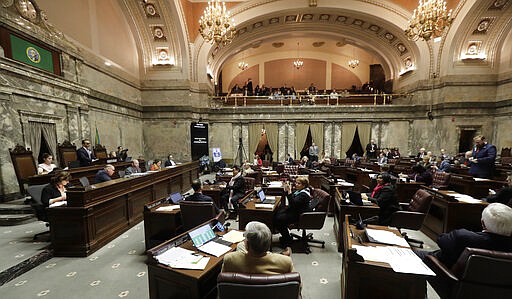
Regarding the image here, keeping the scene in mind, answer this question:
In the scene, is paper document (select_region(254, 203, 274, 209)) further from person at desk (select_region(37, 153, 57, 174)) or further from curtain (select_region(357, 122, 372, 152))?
curtain (select_region(357, 122, 372, 152))

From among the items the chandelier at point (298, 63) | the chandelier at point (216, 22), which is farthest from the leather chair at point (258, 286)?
the chandelier at point (298, 63)

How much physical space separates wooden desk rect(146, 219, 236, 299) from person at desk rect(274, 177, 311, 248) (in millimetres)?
1867

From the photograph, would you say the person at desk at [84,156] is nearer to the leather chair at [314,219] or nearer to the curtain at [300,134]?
the leather chair at [314,219]

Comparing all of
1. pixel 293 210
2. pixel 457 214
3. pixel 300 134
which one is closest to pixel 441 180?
pixel 457 214

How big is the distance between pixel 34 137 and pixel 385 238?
8657mm

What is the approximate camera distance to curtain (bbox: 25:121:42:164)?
233 inches

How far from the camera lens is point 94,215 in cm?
359

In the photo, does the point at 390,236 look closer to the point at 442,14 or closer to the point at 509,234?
the point at 509,234

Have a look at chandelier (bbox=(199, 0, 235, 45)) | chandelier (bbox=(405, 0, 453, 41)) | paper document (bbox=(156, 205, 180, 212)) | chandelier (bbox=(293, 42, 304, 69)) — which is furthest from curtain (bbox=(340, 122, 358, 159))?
paper document (bbox=(156, 205, 180, 212))

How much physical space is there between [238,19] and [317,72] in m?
9.81

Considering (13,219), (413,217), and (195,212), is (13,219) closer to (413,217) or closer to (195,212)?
(195,212)

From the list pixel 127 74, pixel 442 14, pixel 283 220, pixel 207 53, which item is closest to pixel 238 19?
pixel 207 53

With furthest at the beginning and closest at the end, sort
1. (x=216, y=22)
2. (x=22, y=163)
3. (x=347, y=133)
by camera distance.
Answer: (x=347, y=133), (x=216, y=22), (x=22, y=163)

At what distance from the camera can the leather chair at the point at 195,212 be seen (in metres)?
3.27
